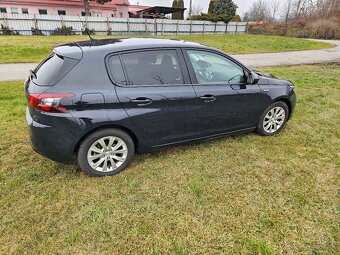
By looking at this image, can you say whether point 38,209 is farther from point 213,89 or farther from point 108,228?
point 213,89

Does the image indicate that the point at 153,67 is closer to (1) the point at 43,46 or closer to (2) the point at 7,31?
(1) the point at 43,46

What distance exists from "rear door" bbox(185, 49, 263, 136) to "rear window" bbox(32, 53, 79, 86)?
149 cm

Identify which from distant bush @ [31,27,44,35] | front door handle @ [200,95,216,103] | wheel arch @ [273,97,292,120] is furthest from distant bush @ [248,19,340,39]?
front door handle @ [200,95,216,103]

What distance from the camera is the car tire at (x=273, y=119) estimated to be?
4.27 m

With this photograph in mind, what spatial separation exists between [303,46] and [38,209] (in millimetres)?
22415

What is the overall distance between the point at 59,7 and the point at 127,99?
119ft

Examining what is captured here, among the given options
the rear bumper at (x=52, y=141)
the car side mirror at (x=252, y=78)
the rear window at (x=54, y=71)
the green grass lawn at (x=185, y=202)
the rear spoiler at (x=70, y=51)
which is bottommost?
the green grass lawn at (x=185, y=202)

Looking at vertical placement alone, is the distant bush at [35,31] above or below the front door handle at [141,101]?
below

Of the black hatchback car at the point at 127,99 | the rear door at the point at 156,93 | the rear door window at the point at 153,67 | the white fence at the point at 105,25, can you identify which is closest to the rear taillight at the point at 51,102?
the black hatchback car at the point at 127,99

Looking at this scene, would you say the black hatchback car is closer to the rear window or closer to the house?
the rear window

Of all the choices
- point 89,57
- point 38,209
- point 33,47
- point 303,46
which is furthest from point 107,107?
point 303,46

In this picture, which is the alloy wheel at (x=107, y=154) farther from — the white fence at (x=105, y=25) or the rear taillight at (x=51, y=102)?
the white fence at (x=105, y=25)

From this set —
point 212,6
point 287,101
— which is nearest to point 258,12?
point 212,6

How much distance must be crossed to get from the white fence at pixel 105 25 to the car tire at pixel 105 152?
64.8 ft
